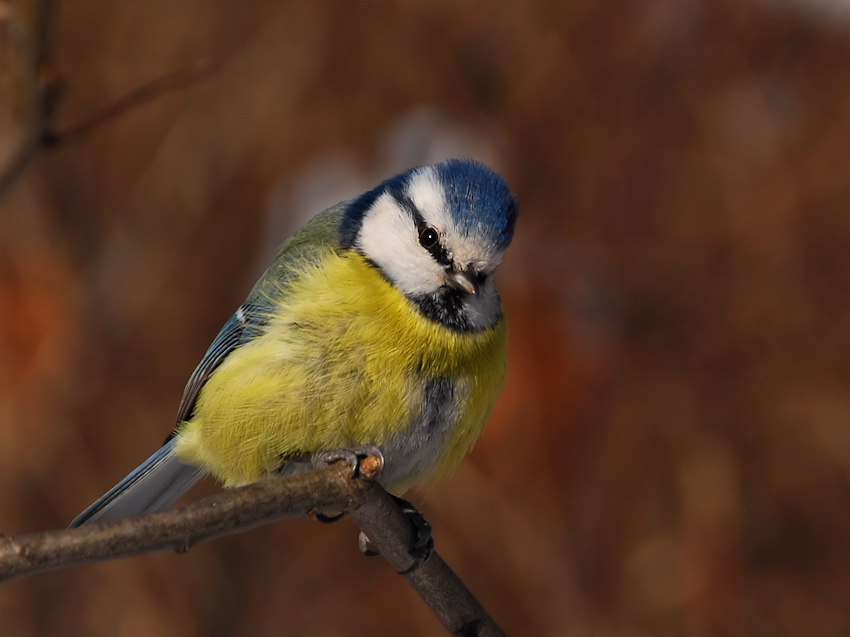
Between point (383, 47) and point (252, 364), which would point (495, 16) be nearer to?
point (383, 47)

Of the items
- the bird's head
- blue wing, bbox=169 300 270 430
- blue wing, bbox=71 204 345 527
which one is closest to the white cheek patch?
the bird's head

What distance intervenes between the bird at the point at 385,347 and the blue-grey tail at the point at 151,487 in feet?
0.66

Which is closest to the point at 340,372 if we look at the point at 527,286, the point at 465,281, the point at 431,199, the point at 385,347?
the point at 385,347

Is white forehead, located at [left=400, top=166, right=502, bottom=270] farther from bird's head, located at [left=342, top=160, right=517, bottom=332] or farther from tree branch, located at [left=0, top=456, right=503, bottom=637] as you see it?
tree branch, located at [left=0, top=456, right=503, bottom=637]

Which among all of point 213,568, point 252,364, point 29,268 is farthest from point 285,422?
point 29,268

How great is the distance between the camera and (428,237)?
1857 millimetres

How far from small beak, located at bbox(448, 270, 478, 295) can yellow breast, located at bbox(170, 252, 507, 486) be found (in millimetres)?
96

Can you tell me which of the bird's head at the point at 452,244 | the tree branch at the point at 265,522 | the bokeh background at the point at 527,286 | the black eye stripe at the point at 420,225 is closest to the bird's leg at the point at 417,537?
the tree branch at the point at 265,522

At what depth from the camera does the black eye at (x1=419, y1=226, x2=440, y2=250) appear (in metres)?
1.84

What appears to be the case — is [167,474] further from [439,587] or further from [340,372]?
[439,587]

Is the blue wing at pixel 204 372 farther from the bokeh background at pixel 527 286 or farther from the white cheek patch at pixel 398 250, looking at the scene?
the bokeh background at pixel 527 286

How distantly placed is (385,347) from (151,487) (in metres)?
0.82

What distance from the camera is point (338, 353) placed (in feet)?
5.73

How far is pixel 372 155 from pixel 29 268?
1.58m
